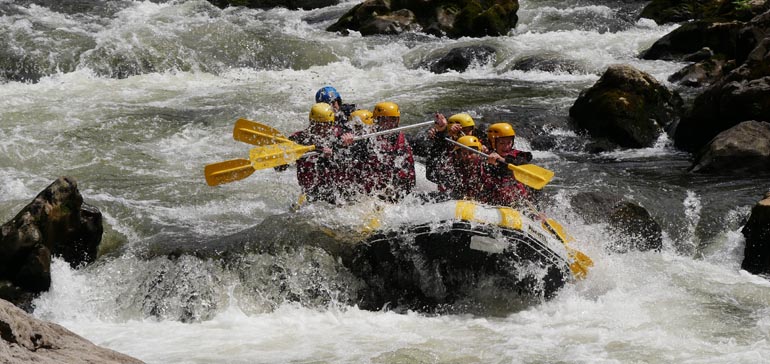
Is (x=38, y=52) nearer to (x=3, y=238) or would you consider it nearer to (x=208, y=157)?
(x=208, y=157)

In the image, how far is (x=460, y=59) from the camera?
578 inches

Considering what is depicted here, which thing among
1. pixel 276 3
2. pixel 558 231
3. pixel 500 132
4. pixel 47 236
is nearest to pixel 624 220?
pixel 558 231

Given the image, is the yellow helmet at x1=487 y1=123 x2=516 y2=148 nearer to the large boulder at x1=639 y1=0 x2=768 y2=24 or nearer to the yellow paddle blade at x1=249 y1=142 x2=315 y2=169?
the yellow paddle blade at x1=249 y1=142 x2=315 y2=169

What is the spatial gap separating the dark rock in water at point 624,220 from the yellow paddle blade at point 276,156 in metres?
2.56

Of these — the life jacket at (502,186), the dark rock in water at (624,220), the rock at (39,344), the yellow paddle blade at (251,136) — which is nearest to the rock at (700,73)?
the dark rock in water at (624,220)

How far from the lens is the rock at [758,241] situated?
7.19 metres

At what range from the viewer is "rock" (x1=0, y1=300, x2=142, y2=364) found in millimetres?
2902

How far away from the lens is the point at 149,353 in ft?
18.0

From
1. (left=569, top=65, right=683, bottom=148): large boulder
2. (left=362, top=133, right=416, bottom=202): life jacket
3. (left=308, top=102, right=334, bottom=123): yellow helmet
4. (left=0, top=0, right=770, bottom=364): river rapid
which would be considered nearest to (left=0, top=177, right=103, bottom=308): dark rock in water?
(left=0, top=0, right=770, bottom=364): river rapid

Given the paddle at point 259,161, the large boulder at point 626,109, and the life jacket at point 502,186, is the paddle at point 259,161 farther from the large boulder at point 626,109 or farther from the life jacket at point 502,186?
the large boulder at point 626,109

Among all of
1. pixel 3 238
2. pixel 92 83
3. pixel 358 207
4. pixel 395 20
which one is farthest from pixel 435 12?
pixel 3 238

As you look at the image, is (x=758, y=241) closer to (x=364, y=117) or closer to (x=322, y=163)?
(x=364, y=117)

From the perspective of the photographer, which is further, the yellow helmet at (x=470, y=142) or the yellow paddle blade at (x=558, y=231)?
the yellow helmet at (x=470, y=142)

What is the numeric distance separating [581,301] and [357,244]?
1.71 metres
